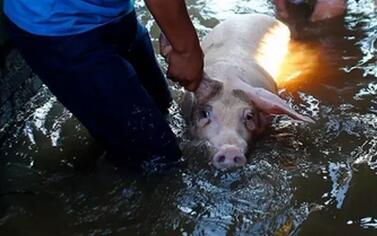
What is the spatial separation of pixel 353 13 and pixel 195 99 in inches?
97.2

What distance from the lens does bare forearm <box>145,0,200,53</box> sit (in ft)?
8.77

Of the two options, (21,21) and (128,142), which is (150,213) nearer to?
(128,142)

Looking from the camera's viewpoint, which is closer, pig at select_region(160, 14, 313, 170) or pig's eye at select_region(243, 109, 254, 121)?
pig at select_region(160, 14, 313, 170)

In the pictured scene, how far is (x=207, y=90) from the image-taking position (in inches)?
154

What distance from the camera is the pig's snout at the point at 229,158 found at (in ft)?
12.2

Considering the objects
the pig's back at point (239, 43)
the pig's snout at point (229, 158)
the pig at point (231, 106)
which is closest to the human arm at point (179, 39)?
the pig at point (231, 106)

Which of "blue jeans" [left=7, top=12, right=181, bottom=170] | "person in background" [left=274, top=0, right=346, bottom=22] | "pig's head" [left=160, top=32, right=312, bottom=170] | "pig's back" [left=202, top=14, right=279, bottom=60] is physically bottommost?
"person in background" [left=274, top=0, right=346, bottom=22]

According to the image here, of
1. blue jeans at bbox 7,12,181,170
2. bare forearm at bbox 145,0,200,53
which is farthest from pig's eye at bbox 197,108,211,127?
bare forearm at bbox 145,0,200,53

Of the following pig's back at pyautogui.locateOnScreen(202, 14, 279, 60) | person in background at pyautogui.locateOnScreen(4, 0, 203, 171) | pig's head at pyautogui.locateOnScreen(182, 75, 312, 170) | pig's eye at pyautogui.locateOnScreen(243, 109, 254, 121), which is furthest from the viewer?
pig's back at pyautogui.locateOnScreen(202, 14, 279, 60)

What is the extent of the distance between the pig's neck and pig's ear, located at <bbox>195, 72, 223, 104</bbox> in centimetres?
16

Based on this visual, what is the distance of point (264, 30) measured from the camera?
5.25 meters

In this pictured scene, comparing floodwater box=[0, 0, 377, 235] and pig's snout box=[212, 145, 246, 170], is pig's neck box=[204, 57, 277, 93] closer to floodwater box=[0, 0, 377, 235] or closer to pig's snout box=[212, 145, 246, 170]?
floodwater box=[0, 0, 377, 235]

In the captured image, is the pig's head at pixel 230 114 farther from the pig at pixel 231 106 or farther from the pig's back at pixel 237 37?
the pig's back at pixel 237 37

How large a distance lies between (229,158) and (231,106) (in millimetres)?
441
